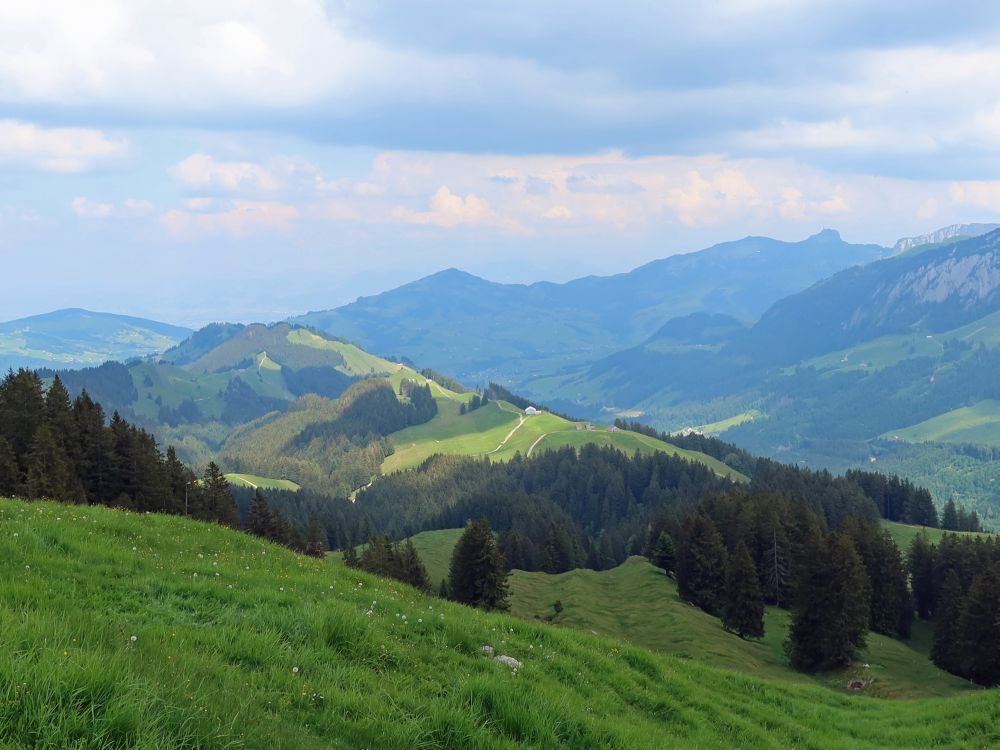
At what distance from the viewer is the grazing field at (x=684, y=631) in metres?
59.2

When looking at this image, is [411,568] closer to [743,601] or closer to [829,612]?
[743,601]

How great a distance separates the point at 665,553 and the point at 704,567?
19.7 m

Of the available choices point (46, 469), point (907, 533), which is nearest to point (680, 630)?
point (46, 469)

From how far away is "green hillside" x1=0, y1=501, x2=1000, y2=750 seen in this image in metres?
6.71

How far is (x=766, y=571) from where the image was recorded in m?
97.8

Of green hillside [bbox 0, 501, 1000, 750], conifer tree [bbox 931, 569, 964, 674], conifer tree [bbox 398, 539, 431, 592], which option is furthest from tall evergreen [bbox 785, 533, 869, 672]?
green hillside [bbox 0, 501, 1000, 750]

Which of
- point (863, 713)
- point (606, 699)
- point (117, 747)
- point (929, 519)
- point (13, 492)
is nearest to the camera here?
point (117, 747)

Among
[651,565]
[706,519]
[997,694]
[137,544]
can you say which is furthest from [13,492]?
[651,565]

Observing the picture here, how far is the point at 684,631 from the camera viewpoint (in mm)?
68312

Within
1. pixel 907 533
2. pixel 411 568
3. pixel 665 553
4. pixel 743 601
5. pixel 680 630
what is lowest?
pixel 907 533

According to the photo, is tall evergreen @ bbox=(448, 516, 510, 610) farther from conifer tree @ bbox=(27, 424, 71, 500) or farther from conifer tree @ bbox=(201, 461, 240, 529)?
conifer tree @ bbox=(27, 424, 71, 500)

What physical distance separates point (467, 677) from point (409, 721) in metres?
2.75

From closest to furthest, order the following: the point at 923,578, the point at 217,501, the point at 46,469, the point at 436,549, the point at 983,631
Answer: the point at 46,469 < the point at 983,631 < the point at 217,501 < the point at 923,578 < the point at 436,549

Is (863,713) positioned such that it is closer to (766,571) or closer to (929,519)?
(766,571)
